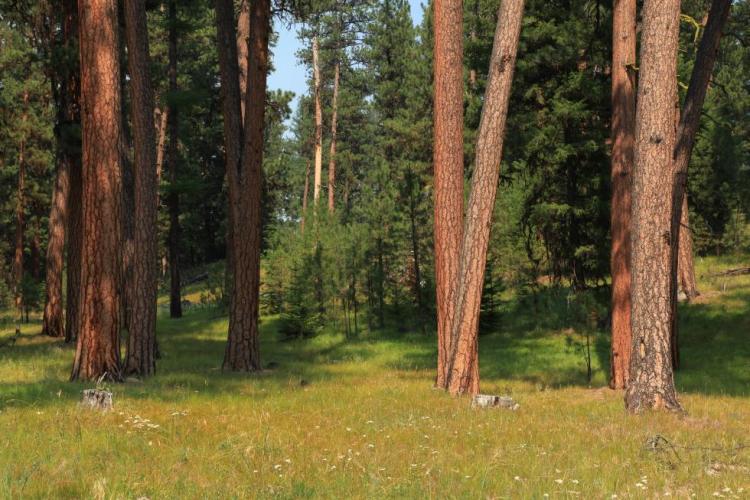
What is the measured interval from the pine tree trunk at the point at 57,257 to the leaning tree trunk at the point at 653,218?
1724 centimetres

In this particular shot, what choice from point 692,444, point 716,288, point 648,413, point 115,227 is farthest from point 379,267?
point 692,444

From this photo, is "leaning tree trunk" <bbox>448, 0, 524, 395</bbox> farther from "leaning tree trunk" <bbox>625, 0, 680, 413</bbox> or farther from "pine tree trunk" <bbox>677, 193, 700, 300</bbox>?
"pine tree trunk" <bbox>677, 193, 700, 300</bbox>

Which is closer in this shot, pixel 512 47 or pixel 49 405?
pixel 49 405

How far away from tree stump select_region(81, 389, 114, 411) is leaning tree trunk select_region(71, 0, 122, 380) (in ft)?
10.1

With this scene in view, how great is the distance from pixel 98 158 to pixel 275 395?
185 inches

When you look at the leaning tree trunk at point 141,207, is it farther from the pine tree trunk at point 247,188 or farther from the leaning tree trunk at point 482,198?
the leaning tree trunk at point 482,198

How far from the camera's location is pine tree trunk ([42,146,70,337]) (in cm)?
2139

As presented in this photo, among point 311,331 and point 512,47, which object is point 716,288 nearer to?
point 311,331

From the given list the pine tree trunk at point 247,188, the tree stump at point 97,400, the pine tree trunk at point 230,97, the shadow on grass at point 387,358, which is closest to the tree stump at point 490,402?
the shadow on grass at point 387,358

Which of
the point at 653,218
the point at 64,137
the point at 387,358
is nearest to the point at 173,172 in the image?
the point at 64,137

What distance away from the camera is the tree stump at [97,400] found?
7594 mm

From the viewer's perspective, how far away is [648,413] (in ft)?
28.9

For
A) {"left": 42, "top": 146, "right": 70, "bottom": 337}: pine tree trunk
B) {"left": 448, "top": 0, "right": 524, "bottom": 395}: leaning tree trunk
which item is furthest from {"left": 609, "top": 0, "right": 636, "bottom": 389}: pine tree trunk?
{"left": 42, "top": 146, "right": 70, "bottom": 337}: pine tree trunk

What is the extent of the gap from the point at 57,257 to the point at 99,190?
43.7 feet
